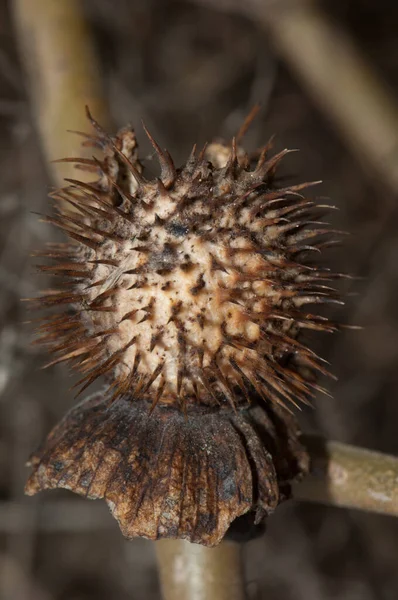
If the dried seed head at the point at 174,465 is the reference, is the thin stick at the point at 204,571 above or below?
below

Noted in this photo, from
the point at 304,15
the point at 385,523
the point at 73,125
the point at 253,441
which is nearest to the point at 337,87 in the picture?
the point at 304,15

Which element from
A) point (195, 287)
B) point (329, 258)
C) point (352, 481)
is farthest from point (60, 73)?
point (352, 481)

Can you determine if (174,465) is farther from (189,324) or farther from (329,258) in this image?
(329,258)

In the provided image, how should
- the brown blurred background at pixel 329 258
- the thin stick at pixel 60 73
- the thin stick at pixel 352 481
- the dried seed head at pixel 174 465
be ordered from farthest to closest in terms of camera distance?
the brown blurred background at pixel 329 258
the thin stick at pixel 60 73
the thin stick at pixel 352 481
the dried seed head at pixel 174 465

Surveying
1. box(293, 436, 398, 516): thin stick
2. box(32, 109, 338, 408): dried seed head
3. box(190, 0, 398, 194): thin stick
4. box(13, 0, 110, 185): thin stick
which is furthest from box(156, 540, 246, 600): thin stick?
box(190, 0, 398, 194): thin stick

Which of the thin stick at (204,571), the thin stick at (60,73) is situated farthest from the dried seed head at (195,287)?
the thin stick at (60,73)

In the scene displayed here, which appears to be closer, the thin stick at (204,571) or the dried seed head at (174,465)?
the dried seed head at (174,465)

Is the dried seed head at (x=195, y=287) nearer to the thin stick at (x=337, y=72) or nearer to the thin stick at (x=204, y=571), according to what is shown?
the thin stick at (x=204, y=571)
